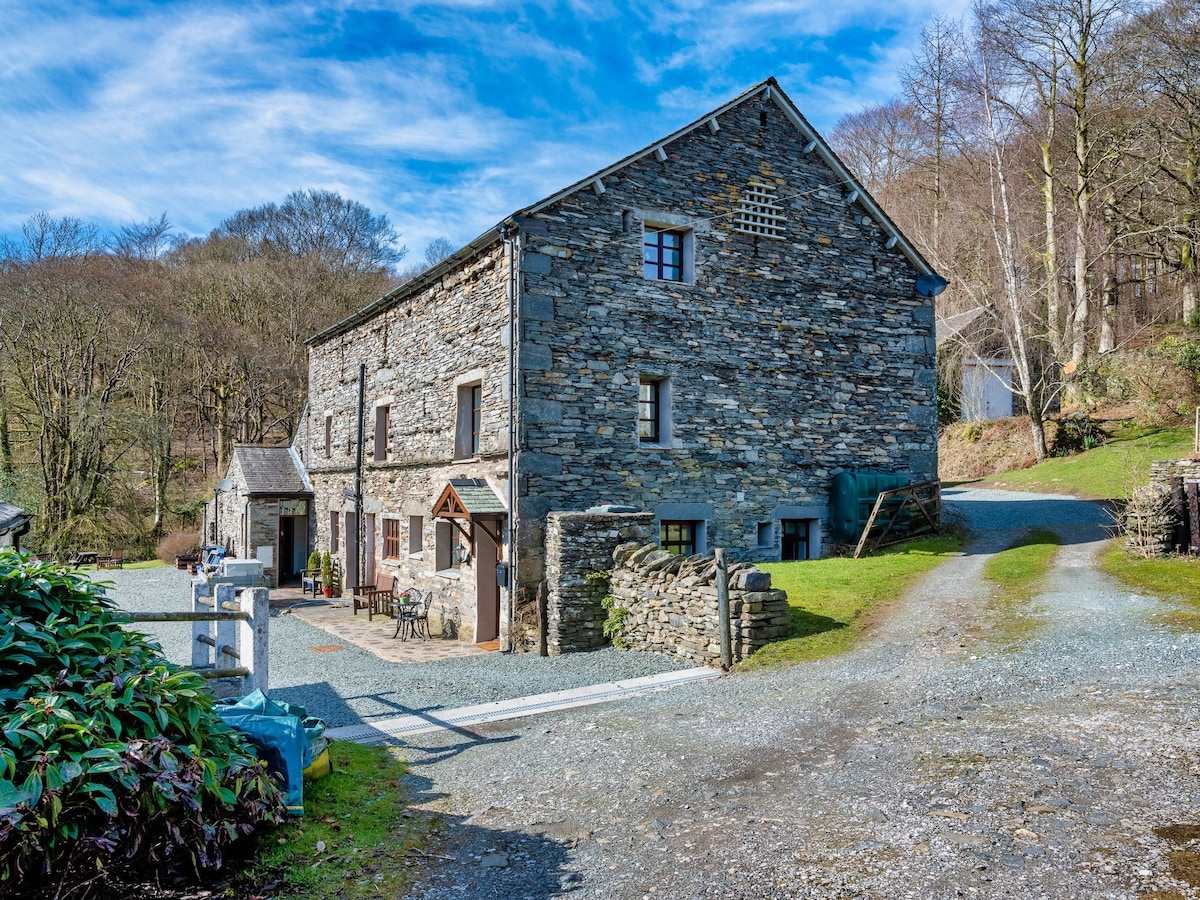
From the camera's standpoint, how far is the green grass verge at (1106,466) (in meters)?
20.8

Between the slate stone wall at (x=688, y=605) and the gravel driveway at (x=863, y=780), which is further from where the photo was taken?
the slate stone wall at (x=688, y=605)

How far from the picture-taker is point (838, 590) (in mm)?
12430

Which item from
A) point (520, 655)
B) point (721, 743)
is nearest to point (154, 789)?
point (721, 743)

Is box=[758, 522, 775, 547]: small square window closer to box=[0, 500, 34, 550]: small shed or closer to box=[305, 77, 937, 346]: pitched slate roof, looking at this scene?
box=[305, 77, 937, 346]: pitched slate roof

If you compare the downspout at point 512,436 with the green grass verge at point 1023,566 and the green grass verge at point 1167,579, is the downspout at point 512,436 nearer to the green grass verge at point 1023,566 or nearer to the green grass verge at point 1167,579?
the green grass verge at point 1023,566

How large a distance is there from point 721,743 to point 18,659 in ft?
17.9

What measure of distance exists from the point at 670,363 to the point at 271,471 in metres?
14.9

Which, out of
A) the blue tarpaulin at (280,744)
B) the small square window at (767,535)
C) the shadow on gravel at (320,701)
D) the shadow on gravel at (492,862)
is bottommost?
the shadow on gravel at (320,701)

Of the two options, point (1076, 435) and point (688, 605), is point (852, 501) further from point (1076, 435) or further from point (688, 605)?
point (1076, 435)

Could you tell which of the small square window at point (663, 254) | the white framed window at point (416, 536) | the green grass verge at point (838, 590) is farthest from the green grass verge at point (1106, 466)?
the white framed window at point (416, 536)

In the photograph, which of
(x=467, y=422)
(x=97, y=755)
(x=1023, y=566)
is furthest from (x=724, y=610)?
(x=97, y=755)

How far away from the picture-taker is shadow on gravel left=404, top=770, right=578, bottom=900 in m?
4.76

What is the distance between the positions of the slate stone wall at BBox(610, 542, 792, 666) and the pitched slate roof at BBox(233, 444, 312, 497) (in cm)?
1423

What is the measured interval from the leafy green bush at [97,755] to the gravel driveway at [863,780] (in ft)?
4.60
